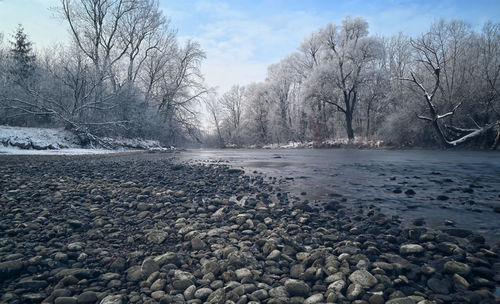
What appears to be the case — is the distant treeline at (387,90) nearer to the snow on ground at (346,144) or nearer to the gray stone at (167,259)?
the snow on ground at (346,144)

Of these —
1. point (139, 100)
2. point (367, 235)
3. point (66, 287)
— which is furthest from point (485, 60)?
point (139, 100)

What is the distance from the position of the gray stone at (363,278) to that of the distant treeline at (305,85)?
720 inches

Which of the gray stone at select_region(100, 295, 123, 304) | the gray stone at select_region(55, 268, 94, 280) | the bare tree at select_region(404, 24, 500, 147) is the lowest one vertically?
the gray stone at select_region(100, 295, 123, 304)

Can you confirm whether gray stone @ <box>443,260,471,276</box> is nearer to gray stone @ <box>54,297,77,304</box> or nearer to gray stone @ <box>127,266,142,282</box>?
gray stone @ <box>127,266,142,282</box>

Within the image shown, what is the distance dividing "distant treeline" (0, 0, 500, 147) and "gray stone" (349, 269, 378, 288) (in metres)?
18.3

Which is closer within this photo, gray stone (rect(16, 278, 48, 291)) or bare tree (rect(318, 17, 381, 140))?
gray stone (rect(16, 278, 48, 291))

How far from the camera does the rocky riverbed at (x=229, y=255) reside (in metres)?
Result: 1.77

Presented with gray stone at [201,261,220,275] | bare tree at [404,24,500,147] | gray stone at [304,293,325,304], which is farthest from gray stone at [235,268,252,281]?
bare tree at [404,24,500,147]

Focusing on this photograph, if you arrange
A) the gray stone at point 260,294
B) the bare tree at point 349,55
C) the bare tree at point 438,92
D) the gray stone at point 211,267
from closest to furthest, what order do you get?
the gray stone at point 260,294
the gray stone at point 211,267
the bare tree at point 438,92
the bare tree at point 349,55

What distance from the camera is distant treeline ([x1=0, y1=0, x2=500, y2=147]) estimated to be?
16984 millimetres

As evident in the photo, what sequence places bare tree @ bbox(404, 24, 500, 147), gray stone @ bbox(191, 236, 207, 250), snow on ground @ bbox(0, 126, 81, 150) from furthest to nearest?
bare tree @ bbox(404, 24, 500, 147) < snow on ground @ bbox(0, 126, 81, 150) < gray stone @ bbox(191, 236, 207, 250)

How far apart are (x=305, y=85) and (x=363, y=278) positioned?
28.9 m

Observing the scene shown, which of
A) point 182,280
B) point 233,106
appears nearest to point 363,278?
point 182,280

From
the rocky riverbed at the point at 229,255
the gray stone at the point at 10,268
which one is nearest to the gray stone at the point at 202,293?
the rocky riverbed at the point at 229,255
